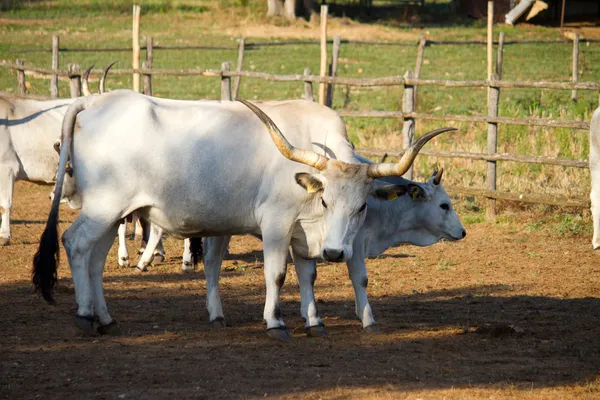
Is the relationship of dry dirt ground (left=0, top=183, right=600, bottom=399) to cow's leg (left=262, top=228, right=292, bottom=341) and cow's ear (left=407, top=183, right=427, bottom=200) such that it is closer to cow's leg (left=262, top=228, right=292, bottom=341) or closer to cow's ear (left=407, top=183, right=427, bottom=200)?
cow's leg (left=262, top=228, right=292, bottom=341)

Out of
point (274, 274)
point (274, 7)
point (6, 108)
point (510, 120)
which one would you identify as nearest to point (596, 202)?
point (510, 120)

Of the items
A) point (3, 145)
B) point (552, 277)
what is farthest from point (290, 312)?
point (3, 145)

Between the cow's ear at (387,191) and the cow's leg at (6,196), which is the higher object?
the cow's ear at (387,191)

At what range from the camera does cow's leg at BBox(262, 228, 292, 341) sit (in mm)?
6449

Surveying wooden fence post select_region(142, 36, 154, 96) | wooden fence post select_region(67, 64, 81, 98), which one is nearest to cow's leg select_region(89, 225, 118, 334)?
wooden fence post select_region(142, 36, 154, 96)

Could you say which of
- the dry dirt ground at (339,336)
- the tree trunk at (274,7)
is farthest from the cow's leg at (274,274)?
the tree trunk at (274,7)

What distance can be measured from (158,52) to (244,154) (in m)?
22.4

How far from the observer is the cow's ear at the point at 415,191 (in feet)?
24.1

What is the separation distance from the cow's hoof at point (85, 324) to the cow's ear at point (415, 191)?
8.83 ft

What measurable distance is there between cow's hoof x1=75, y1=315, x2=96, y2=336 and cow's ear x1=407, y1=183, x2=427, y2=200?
2692 millimetres

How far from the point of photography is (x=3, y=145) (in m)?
10.8

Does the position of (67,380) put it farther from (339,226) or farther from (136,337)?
(339,226)

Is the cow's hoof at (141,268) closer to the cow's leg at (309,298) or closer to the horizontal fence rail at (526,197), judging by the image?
the cow's leg at (309,298)

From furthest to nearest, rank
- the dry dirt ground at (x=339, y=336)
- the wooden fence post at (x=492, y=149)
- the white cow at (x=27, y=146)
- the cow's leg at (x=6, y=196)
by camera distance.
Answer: the wooden fence post at (x=492, y=149), the white cow at (x=27, y=146), the cow's leg at (x=6, y=196), the dry dirt ground at (x=339, y=336)
